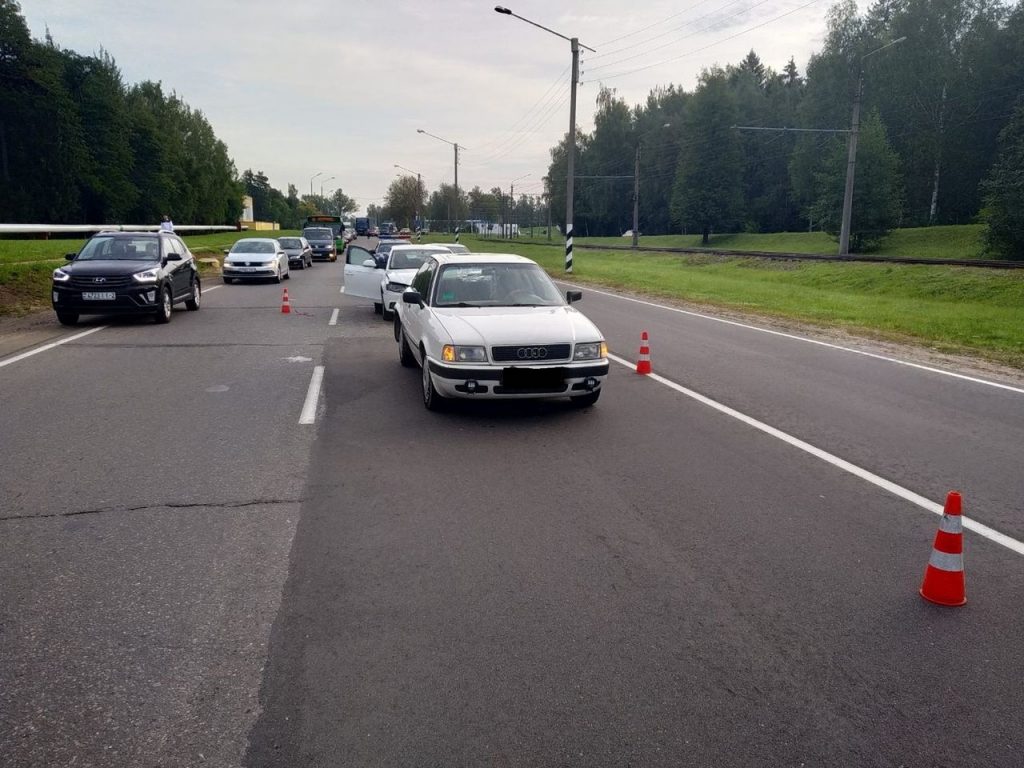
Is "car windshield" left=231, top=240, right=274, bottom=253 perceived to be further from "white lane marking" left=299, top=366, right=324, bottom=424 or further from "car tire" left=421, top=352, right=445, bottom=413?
"car tire" left=421, top=352, right=445, bottom=413

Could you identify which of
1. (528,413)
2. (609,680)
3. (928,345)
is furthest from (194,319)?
(609,680)

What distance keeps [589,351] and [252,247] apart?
22553 millimetres

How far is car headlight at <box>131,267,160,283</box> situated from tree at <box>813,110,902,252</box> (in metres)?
43.7

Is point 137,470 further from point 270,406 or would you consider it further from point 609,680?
point 609,680

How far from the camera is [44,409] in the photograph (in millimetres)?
7965

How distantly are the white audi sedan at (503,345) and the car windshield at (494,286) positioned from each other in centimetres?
1

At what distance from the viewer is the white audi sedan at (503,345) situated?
7422 mm

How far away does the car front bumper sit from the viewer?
24.2 feet

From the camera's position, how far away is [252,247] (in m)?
27.6

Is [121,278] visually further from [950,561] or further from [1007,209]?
[1007,209]

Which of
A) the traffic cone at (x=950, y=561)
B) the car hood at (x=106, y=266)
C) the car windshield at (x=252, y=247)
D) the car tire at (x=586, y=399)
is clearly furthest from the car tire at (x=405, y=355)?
the car windshield at (x=252, y=247)

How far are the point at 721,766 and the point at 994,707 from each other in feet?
3.92

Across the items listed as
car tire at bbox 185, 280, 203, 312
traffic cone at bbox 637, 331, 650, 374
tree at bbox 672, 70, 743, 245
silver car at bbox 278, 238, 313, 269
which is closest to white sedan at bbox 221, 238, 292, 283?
car tire at bbox 185, 280, 203, 312

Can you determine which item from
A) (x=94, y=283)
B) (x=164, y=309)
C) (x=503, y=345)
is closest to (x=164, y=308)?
(x=164, y=309)
